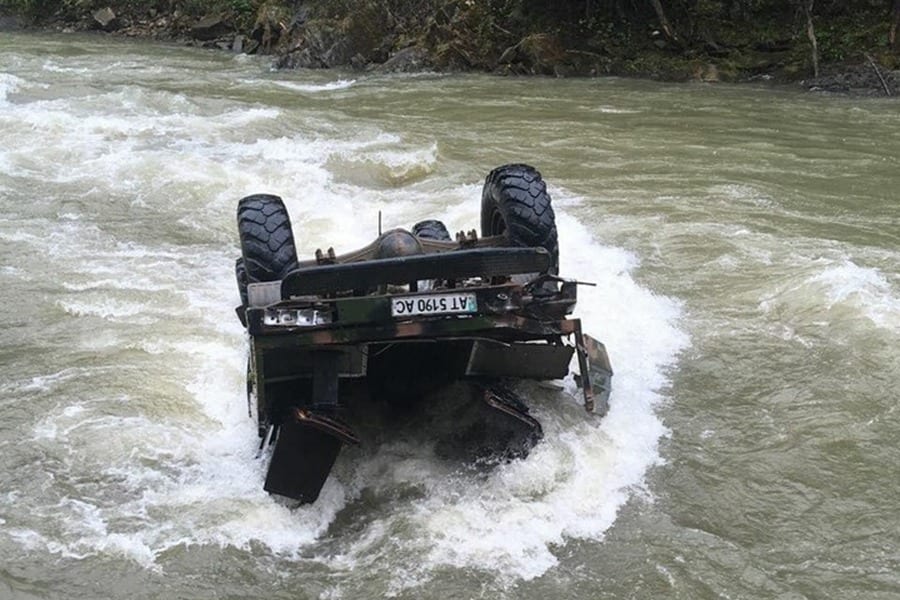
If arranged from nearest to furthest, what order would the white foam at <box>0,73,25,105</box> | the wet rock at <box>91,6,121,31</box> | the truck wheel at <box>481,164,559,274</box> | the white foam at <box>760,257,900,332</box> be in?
1. the truck wheel at <box>481,164,559,274</box>
2. the white foam at <box>760,257,900,332</box>
3. the white foam at <box>0,73,25,105</box>
4. the wet rock at <box>91,6,121,31</box>

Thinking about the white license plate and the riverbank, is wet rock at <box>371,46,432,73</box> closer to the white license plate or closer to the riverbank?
the riverbank

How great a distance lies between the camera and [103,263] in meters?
9.37

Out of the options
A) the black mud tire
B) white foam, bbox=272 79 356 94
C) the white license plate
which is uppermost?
the white license plate

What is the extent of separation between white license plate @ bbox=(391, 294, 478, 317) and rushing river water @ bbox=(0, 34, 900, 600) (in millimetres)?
1154

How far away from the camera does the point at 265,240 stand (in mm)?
5473

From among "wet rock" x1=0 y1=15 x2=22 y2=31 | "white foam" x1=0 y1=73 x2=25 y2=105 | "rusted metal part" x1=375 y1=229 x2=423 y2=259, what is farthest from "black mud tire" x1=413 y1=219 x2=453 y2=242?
"wet rock" x1=0 y1=15 x2=22 y2=31

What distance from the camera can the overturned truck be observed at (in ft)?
15.5

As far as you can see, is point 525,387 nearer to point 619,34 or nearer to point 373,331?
point 373,331

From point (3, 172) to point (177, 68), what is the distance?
1297 cm

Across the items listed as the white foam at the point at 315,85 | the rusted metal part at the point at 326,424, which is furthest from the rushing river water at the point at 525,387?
the white foam at the point at 315,85

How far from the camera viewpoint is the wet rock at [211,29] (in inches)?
1280

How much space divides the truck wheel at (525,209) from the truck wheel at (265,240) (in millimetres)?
1404

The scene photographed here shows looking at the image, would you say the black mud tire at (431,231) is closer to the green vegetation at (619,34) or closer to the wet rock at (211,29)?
the green vegetation at (619,34)

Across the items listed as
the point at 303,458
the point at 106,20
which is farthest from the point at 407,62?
the point at 303,458
